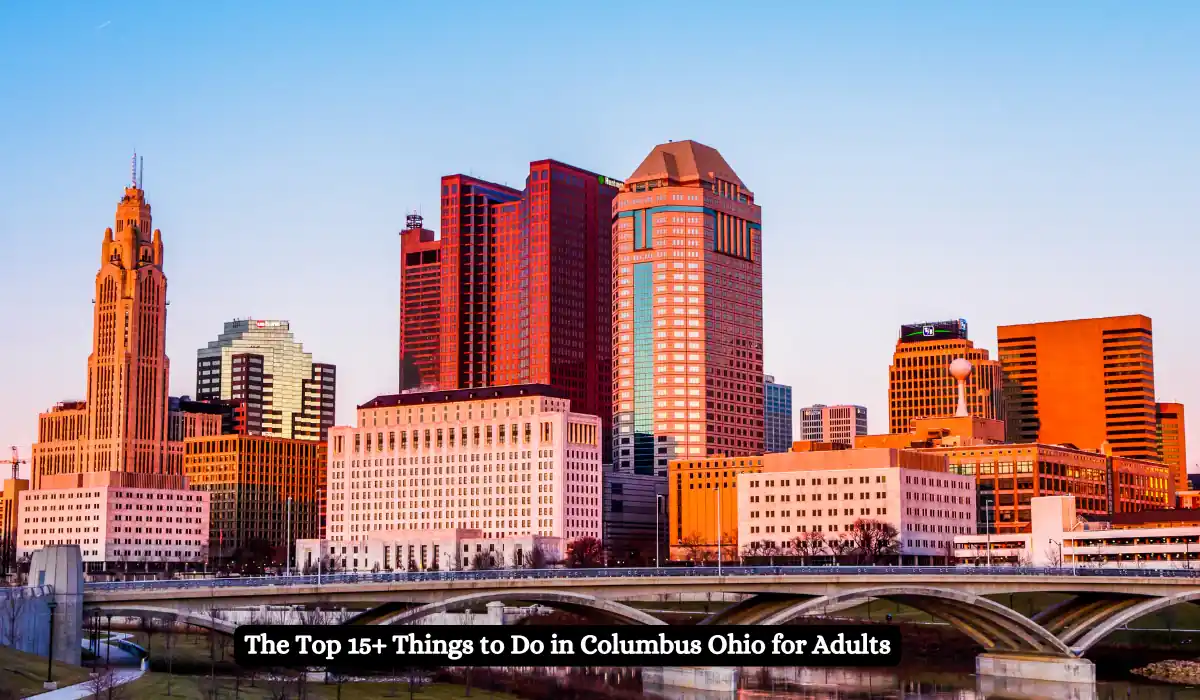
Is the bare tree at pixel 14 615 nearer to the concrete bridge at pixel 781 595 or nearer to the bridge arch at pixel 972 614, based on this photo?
the concrete bridge at pixel 781 595

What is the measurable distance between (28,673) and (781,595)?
224 feet

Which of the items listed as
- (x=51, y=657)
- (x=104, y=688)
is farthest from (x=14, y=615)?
(x=104, y=688)

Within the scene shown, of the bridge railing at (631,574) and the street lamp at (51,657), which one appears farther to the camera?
the bridge railing at (631,574)

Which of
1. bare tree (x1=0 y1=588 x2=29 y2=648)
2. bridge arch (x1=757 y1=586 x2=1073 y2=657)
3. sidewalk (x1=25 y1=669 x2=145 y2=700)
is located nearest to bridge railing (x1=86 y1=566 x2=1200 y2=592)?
bridge arch (x1=757 y1=586 x2=1073 y2=657)

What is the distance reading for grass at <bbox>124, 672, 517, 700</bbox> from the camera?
110 meters

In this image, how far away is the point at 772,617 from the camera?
14500 cm

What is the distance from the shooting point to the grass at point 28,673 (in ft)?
329

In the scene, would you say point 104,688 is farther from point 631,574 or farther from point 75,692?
point 631,574

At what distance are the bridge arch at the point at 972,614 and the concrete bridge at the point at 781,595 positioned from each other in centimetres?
12

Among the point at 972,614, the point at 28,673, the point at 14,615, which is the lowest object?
the point at 28,673

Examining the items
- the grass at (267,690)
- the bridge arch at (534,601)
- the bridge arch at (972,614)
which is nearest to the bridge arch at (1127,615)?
the bridge arch at (972,614)

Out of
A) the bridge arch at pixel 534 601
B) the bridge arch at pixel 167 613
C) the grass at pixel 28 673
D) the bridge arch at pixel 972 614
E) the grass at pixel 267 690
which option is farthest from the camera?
the bridge arch at pixel 972 614

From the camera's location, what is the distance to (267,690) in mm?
119312

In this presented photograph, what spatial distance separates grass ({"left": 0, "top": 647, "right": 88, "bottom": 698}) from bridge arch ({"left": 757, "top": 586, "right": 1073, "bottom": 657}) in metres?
59.0
